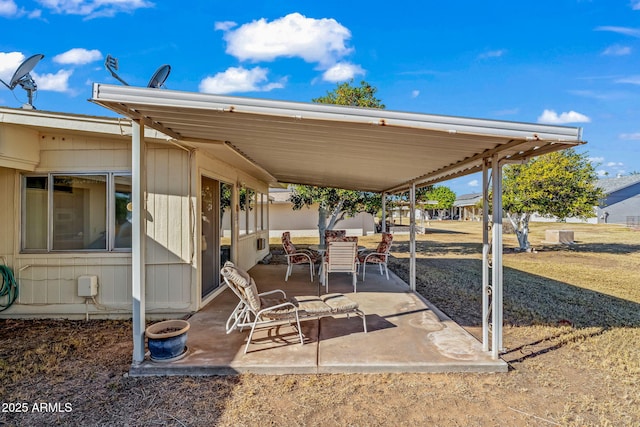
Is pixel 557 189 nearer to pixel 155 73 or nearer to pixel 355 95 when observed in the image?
pixel 355 95

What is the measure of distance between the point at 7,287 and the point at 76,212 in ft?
4.86

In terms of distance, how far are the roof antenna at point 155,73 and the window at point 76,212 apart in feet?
4.77

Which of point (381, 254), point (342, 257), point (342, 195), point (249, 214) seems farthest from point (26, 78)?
point (342, 195)

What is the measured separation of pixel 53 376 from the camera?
357 cm

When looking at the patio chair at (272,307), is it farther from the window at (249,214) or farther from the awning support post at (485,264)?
the window at (249,214)

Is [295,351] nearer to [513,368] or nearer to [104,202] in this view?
[513,368]

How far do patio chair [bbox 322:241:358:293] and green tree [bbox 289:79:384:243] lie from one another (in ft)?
20.0

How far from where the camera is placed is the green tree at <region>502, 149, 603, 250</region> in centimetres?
1489

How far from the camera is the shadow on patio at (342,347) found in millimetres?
3609

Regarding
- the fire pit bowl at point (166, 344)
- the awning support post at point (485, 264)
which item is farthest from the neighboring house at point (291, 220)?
the fire pit bowl at point (166, 344)

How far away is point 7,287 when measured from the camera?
5.31 metres

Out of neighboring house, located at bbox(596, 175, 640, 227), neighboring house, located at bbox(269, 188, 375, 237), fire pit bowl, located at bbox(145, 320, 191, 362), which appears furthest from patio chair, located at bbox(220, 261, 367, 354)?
neighboring house, located at bbox(596, 175, 640, 227)

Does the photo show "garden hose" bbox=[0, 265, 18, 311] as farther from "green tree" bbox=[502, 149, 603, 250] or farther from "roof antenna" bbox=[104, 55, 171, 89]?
"green tree" bbox=[502, 149, 603, 250]

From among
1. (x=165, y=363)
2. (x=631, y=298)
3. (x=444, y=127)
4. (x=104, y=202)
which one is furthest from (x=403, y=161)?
(x=631, y=298)
